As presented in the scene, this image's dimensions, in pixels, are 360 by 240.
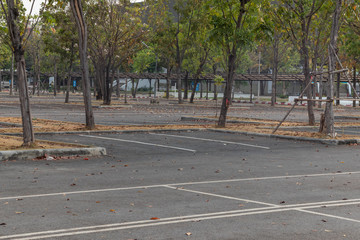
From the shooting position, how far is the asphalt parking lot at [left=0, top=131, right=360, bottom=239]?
7156mm

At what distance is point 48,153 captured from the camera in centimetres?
1406

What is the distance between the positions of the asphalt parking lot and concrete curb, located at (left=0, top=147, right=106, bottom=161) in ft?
1.40

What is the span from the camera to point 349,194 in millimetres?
9914

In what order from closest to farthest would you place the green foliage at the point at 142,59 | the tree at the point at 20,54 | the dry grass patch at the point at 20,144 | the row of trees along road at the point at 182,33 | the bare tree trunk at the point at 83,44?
the dry grass patch at the point at 20,144, the tree at the point at 20,54, the bare tree trunk at the point at 83,44, the row of trees along road at the point at 182,33, the green foliage at the point at 142,59

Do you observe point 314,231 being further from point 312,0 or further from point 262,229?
point 312,0

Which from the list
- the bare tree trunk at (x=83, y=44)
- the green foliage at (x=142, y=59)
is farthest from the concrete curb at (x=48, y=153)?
the green foliage at (x=142, y=59)

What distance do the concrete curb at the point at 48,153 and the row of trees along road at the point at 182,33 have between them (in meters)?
0.98

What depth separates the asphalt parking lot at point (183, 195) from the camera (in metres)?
7.16

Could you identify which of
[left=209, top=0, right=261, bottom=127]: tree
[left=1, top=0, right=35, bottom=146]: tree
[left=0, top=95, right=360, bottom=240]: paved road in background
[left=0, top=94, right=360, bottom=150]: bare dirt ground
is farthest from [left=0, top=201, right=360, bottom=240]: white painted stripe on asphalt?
[left=209, top=0, right=261, bottom=127]: tree

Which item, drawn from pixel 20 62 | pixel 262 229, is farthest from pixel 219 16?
pixel 262 229

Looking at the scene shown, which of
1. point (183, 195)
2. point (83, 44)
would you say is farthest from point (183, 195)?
point (83, 44)

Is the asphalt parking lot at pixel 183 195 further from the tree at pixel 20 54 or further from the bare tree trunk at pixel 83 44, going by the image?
the bare tree trunk at pixel 83 44

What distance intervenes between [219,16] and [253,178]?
45.2ft

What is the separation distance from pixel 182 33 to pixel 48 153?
47418mm
